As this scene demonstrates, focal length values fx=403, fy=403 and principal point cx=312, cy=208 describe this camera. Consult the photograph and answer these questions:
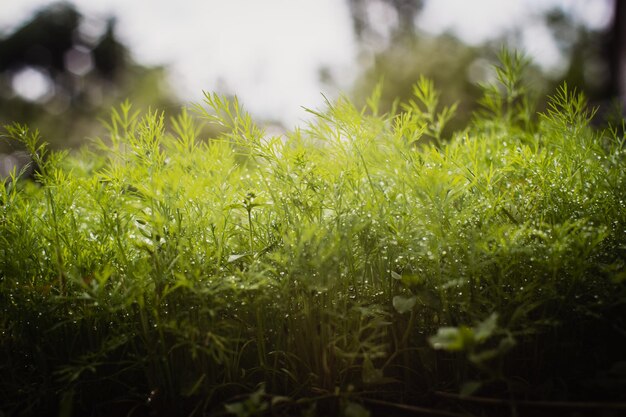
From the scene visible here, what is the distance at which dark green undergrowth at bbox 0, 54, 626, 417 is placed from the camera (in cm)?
97

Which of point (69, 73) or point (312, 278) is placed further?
point (69, 73)

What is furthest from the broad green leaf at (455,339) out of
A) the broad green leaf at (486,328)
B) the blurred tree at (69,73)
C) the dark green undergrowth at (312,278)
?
the blurred tree at (69,73)

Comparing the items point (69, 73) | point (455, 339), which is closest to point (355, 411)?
point (455, 339)

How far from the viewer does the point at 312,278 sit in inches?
39.6

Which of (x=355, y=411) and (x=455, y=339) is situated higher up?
(x=455, y=339)

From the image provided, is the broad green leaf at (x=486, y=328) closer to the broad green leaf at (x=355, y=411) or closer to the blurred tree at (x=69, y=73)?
the broad green leaf at (x=355, y=411)

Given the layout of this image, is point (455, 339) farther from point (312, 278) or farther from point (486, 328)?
point (312, 278)

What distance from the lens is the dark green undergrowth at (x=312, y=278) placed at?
0.97m

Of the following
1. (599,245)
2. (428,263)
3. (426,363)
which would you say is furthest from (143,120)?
(599,245)

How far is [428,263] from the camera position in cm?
111

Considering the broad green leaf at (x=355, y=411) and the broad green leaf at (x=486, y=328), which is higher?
the broad green leaf at (x=486, y=328)

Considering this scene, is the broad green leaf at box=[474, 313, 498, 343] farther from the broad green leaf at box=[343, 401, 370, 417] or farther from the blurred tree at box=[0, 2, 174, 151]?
the blurred tree at box=[0, 2, 174, 151]

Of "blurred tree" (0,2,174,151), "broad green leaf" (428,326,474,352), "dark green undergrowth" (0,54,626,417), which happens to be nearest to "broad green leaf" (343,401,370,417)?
"dark green undergrowth" (0,54,626,417)

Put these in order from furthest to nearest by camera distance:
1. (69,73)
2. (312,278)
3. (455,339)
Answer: (69,73)
(312,278)
(455,339)
